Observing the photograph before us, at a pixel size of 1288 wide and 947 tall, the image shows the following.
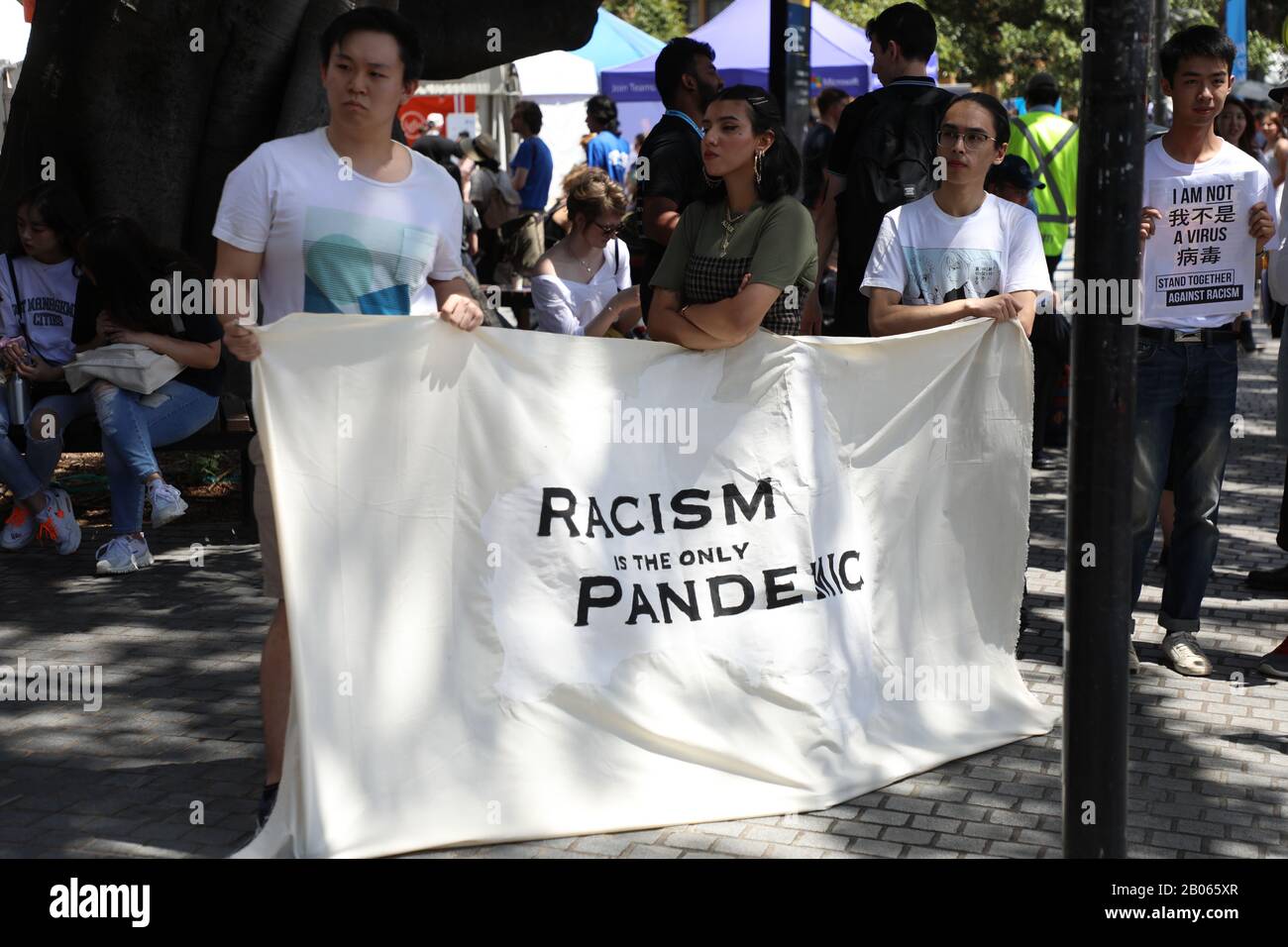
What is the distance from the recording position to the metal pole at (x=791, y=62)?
8609 millimetres

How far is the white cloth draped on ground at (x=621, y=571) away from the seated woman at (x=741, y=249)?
Result: 122 mm

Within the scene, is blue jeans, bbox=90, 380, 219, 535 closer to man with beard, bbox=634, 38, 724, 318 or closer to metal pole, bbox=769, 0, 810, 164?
man with beard, bbox=634, 38, 724, 318

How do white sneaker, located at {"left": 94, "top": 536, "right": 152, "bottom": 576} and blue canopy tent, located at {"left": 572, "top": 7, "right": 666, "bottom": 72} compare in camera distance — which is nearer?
white sneaker, located at {"left": 94, "top": 536, "right": 152, "bottom": 576}

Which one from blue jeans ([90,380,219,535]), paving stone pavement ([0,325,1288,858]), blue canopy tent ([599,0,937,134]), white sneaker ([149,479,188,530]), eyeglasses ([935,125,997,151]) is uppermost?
blue canopy tent ([599,0,937,134])

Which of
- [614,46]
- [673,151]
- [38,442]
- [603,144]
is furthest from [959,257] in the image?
[614,46]

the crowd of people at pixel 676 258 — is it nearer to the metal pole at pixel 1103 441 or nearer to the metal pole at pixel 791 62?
the metal pole at pixel 791 62

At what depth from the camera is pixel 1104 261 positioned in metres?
3.26

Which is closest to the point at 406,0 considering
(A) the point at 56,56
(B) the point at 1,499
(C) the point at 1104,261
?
(A) the point at 56,56

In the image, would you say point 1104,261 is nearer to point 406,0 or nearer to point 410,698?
point 410,698

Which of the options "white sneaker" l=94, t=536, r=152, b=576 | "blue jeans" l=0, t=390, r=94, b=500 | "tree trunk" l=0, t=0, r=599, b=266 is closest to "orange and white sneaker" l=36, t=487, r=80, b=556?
"blue jeans" l=0, t=390, r=94, b=500

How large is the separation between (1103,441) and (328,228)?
6.96 feet

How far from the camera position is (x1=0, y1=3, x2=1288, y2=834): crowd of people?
4344 mm

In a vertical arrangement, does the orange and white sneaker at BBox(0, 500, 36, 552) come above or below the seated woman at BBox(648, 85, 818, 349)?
below

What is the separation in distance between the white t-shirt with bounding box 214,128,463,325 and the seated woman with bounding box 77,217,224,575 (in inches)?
128
